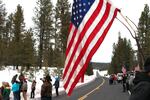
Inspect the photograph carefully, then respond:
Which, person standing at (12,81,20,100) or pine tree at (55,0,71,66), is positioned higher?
pine tree at (55,0,71,66)

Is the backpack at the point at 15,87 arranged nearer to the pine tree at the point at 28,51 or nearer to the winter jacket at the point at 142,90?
the winter jacket at the point at 142,90

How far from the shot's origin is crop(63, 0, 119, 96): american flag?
789 cm

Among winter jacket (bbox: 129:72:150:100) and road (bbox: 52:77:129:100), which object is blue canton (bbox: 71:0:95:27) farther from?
road (bbox: 52:77:129:100)

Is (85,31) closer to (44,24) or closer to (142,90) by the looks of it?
(142,90)

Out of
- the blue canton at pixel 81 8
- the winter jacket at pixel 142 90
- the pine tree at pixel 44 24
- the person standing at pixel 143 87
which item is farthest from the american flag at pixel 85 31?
the pine tree at pixel 44 24

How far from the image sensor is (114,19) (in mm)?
7770

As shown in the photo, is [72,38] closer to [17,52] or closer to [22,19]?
[17,52]

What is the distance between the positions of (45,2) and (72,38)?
9482 centimetres

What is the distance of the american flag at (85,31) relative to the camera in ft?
25.9

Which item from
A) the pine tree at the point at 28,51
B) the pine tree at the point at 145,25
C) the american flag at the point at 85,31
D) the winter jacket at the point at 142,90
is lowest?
the winter jacket at the point at 142,90

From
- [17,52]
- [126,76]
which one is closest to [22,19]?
[17,52]

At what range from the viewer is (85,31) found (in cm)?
813

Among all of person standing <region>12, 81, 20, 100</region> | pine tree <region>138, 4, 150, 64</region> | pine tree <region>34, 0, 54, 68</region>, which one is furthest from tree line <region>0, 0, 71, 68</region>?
person standing <region>12, 81, 20, 100</region>

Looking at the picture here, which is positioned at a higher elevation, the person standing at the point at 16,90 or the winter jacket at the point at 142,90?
the winter jacket at the point at 142,90
